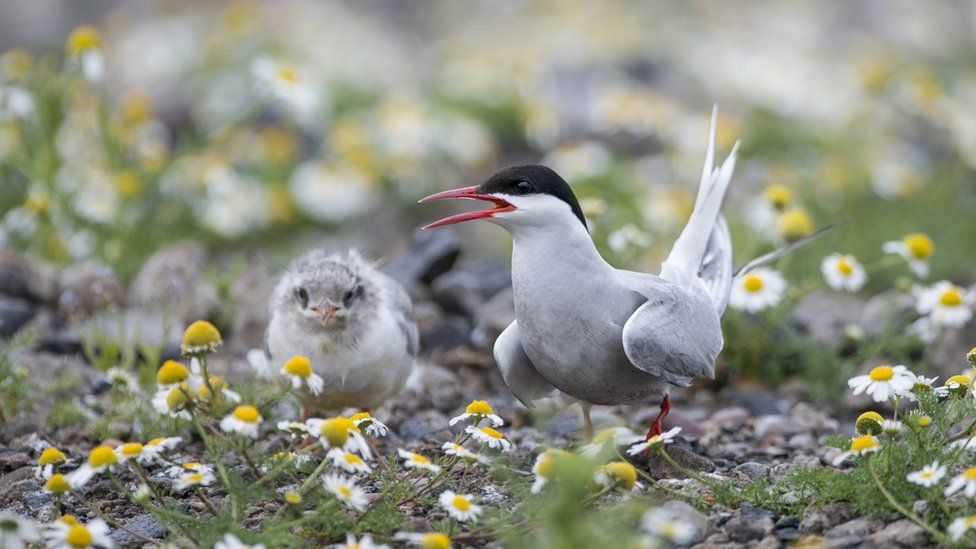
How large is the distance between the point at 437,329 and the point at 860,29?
→ 11.1 meters

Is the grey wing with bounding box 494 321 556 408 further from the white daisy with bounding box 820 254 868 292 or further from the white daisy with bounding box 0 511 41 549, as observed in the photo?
the white daisy with bounding box 0 511 41 549

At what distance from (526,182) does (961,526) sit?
1591 mm

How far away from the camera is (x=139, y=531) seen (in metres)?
3.34

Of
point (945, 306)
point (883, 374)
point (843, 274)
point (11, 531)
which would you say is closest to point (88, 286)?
point (11, 531)

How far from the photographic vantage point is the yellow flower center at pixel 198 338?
309 centimetres

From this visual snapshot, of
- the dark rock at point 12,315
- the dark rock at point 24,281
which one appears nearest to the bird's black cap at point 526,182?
the dark rock at point 12,315

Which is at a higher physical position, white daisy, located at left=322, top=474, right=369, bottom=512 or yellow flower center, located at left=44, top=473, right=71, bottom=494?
yellow flower center, located at left=44, top=473, right=71, bottom=494

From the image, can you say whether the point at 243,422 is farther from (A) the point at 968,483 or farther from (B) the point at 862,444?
(A) the point at 968,483

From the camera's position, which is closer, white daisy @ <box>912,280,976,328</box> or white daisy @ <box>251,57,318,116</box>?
→ white daisy @ <box>912,280,976,328</box>

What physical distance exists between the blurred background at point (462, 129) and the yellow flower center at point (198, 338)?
2.14 m

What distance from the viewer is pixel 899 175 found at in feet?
22.6

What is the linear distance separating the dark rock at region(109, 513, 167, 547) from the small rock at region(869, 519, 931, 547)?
1971 mm

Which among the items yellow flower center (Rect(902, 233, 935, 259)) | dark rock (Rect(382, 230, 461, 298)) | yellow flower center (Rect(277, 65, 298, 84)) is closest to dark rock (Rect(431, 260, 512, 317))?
dark rock (Rect(382, 230, 461, 298))

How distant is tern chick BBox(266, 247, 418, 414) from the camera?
395 cm
